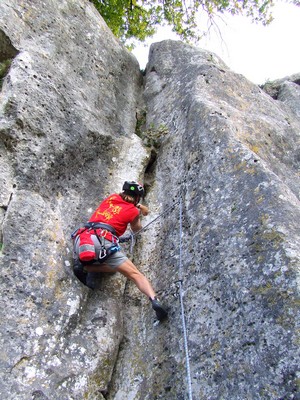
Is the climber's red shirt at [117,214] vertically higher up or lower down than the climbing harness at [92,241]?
higher up

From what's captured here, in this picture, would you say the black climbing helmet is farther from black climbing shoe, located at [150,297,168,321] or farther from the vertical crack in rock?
the vertical crack in rock

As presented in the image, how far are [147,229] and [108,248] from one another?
4.64ft

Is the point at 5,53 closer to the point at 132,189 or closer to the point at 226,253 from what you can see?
the point at 132,189

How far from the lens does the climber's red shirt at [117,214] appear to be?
549 centimetres

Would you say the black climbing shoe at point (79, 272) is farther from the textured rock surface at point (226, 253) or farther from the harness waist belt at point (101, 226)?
the textured rock surface at point (226, 253)

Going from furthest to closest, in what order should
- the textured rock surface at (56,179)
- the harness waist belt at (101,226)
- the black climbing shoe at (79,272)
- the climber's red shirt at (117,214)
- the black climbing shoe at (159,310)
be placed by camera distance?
the climber's red shirt at (117,214)
the harness waist belt at (101,226)
the black climbing shoe at (79,272)
the black climbing shoe at (159,310)
the textured rock surface at (56,179)

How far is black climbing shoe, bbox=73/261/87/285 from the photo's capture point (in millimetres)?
5207

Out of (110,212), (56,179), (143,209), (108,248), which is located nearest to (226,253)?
(108,248)

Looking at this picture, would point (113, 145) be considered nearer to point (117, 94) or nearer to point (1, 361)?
point (117, 94)

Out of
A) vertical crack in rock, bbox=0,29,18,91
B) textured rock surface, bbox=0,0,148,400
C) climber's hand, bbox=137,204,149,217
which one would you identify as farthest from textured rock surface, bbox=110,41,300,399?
vertical crack in rock, bbox=0,29,18,91

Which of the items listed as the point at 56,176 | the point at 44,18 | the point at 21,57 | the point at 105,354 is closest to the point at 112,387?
the point at 105,354

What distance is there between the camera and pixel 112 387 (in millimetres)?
4730

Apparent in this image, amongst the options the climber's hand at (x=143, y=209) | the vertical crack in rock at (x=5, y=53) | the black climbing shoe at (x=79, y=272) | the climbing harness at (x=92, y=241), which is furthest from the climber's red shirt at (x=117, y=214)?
the vertical crack in rock at (x=5, y=53)

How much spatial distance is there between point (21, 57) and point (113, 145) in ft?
7.44
